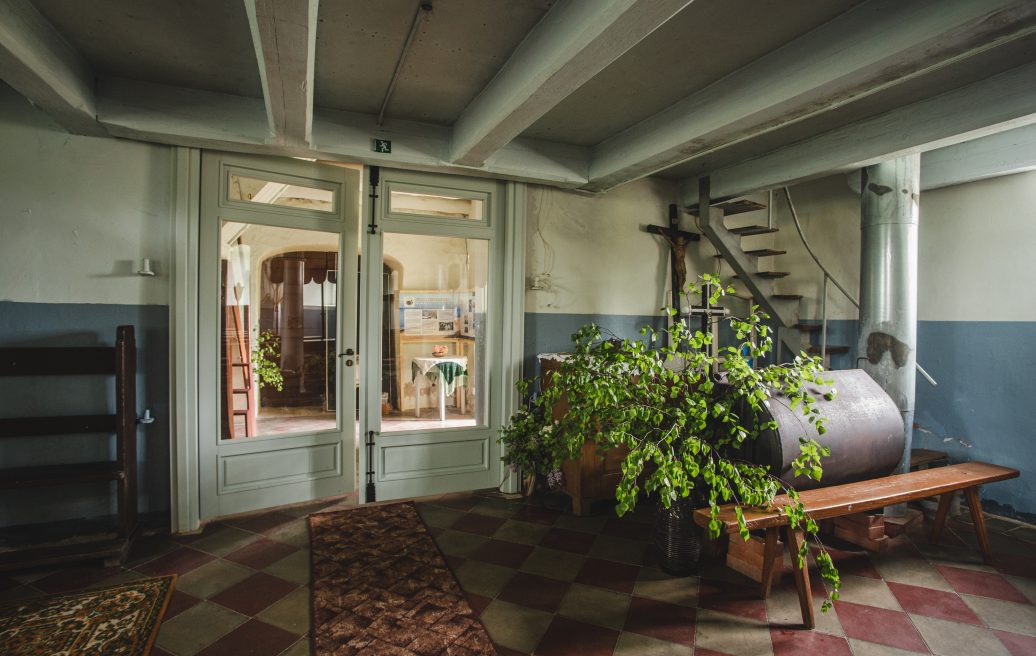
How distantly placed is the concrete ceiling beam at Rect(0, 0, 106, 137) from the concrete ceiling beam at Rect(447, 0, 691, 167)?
7.09ft

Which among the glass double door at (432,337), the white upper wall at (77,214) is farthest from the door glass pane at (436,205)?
the white upper wall at (77,214)

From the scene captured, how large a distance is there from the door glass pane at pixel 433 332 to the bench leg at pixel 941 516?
3240 mm

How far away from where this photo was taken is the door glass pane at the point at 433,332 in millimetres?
4129

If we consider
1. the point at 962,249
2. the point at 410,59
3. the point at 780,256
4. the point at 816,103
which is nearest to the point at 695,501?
the point at 816,103

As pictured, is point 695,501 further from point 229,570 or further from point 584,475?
point 229,570

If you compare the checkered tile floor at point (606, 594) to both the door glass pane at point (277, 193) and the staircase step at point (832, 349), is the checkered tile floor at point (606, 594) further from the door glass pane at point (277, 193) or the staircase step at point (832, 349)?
the door glass pane at point (277, 193)

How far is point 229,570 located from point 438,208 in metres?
2.86

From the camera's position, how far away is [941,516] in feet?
11.2

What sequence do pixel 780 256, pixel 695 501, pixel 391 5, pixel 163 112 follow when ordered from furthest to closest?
pixel 780 256
pixel 163 112
pixel 695 501
pixel 391 5

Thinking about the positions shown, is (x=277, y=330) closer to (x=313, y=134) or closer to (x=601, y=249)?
(x=313, y=134)

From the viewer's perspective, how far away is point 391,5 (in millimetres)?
2373

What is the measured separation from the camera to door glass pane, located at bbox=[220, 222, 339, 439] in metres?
3.71

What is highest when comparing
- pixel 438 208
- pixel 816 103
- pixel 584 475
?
pixel 816 103

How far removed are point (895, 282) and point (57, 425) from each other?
5.63 meters
